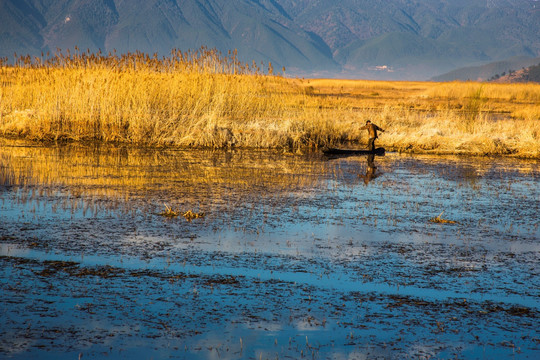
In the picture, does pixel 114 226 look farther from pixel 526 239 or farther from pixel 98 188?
pixel 526 239

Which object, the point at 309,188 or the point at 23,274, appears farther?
the point at 309,188

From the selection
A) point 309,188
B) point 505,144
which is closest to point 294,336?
point 309,188

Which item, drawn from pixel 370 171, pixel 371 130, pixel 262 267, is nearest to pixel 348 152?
pixel 371 130

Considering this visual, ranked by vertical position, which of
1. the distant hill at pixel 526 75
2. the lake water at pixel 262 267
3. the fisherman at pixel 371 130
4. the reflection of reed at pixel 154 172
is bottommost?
the lake water at pixel 262 267

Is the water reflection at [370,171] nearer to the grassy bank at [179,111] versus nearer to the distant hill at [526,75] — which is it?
the grassy bank at [179,111]

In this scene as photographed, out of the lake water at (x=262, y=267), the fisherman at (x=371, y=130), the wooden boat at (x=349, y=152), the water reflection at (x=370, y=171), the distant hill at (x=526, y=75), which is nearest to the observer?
the lake water at (x=262, y=267)

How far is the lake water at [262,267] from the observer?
5.93m

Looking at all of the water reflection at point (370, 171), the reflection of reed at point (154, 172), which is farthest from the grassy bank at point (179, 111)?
the water reflection at point (370, 171)

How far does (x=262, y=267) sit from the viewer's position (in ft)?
Result: 25.9

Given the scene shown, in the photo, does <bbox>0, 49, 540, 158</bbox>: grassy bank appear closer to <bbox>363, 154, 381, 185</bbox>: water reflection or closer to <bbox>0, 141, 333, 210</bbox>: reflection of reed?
<bbox>0, 141, 333, 210</bbox>: reflection of reed

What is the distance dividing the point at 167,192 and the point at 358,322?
655 centimetres

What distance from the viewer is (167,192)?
12.3 metres

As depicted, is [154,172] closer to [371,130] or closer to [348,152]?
[348,152]

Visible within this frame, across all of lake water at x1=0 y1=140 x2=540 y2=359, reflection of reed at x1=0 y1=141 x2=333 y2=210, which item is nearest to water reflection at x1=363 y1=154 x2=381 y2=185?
lake water at x1=0 y1=140 x2=540 y2=359
